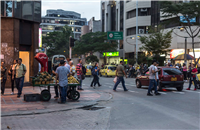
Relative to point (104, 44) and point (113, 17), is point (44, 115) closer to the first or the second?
point (104, 44)

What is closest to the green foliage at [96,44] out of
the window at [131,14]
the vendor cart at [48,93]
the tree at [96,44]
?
the tree at [96,44]

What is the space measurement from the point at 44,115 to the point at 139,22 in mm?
44484

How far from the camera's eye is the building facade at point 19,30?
1714 cm

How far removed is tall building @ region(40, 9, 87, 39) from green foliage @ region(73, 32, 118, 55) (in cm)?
6489

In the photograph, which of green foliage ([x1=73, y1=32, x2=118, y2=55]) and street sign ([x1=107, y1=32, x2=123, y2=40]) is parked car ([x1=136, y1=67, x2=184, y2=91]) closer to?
street sign ([x1=107, y1=32, x2=123, y2=40])

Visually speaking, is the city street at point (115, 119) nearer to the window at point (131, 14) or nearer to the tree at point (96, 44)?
the tree at point (96, 44)

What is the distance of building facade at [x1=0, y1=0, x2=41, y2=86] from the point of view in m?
17.1

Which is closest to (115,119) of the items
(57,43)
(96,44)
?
(96,44)

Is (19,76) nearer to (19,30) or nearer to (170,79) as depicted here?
(19,30)

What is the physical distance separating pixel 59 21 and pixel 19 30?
4259 inches

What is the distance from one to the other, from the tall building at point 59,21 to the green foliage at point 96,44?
213ft

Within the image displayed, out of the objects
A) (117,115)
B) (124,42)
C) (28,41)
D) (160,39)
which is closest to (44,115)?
(117,115)

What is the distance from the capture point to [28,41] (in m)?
18.8

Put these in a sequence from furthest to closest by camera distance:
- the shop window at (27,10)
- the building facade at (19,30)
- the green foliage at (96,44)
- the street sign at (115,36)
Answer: the green foliage at (96,44) → the street sign at (115,36) → the shop window at (27,10) → the building facade at (19,30)
